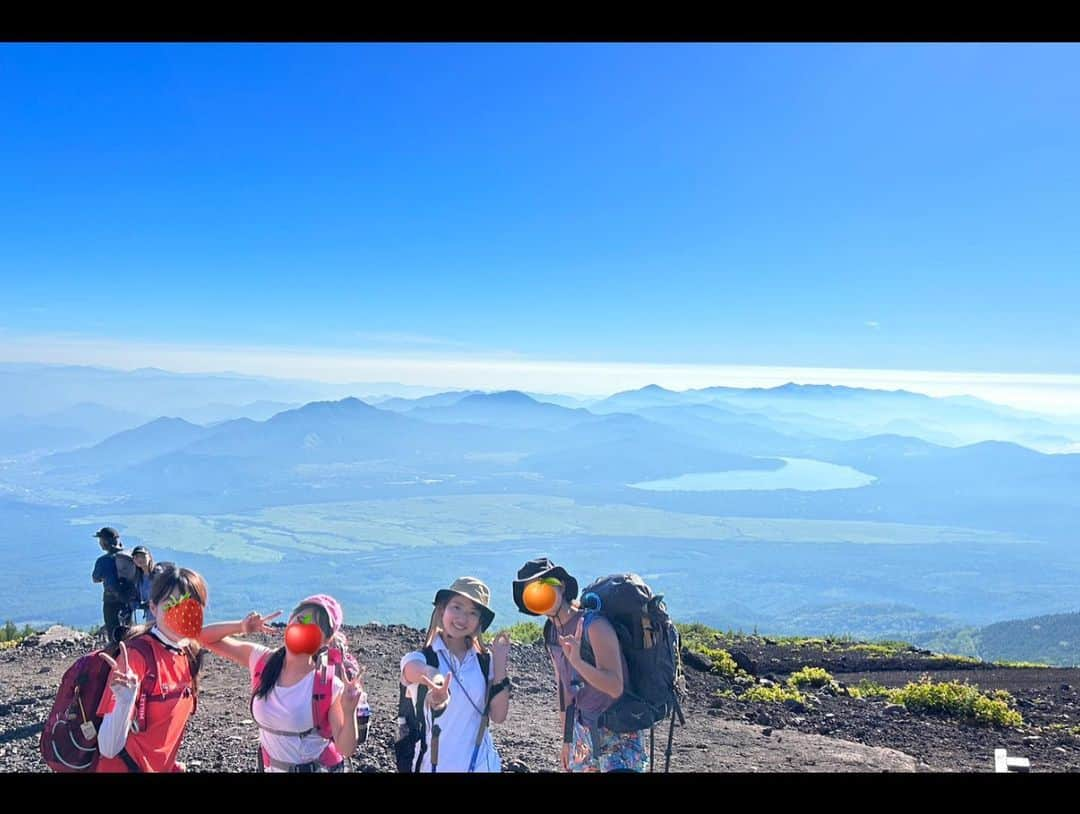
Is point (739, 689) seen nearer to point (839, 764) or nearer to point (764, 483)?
point (839, 764)

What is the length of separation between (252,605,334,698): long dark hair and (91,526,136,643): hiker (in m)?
5.74

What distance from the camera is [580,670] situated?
3607 millimetres

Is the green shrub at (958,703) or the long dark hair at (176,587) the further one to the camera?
the green shrub at (958,703)

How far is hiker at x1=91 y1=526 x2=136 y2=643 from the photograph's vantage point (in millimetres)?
8078

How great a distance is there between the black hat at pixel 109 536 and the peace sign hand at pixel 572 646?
6.19 metres

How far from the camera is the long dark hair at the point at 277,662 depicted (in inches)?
127

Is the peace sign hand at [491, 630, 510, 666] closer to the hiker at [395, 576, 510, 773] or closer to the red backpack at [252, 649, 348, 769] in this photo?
the hiker at [395, 576, 510, 773]


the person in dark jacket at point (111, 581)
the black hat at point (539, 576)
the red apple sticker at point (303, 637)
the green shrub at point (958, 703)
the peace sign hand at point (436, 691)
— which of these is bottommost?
the green shrub at point (958, 703)

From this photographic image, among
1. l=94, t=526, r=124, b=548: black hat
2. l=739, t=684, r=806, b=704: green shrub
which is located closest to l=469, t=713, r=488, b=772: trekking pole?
l=94, t=526, r=124, b=548: black hat

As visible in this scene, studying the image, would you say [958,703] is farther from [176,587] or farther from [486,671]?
[176,587]

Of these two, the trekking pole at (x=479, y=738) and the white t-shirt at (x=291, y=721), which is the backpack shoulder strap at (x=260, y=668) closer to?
the white t-shirt at (x=291, y=721)

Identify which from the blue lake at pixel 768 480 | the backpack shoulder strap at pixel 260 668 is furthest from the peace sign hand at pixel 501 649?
the blue lake at pixel 768 480

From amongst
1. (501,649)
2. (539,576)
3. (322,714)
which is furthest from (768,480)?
(322,714)

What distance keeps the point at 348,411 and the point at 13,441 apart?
50.3 metres
